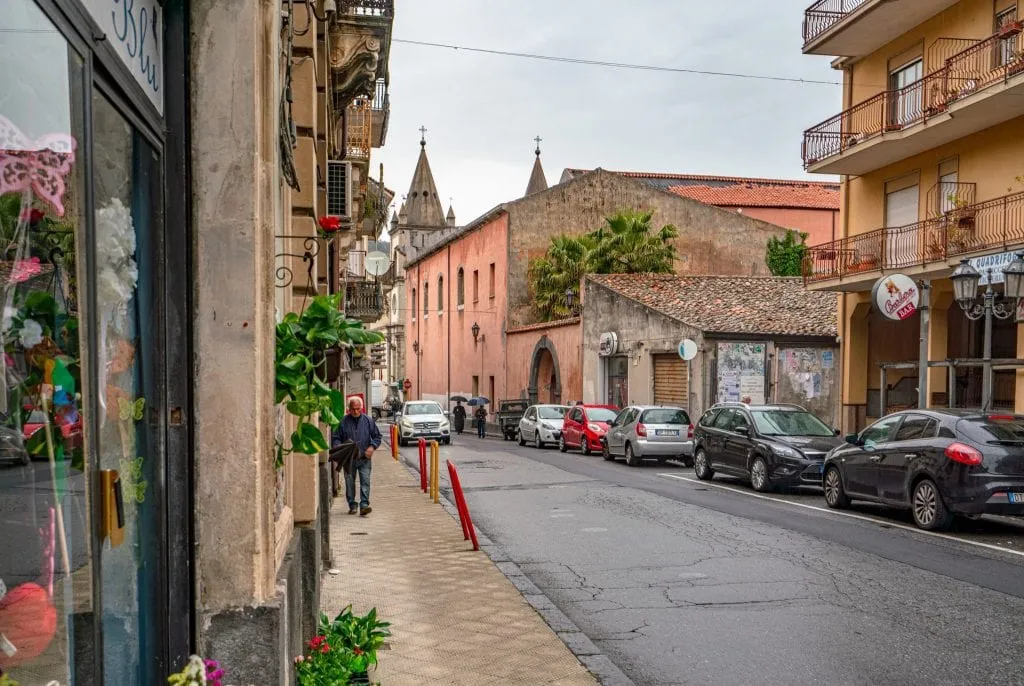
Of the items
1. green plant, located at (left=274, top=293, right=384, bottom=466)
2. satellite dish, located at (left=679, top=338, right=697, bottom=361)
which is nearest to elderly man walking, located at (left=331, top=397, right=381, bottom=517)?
green plant, located at (left=274, top=293, right=384, bottom=466)

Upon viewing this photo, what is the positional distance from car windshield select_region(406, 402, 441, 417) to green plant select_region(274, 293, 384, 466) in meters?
31.6

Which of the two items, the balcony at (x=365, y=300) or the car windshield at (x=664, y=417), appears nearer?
Answer: the car windshield at (x=664, y=417)

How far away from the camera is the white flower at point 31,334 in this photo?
7.70ft

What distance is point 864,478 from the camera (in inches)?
568

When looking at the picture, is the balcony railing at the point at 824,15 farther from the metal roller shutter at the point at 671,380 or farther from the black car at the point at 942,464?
the black car at the point at 942,464

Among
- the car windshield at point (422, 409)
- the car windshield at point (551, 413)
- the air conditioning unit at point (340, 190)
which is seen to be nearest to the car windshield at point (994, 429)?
the air conditioning unit at point (340, 190)

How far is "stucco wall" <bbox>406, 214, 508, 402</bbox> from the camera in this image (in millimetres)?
49469

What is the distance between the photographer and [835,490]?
50.6 feet

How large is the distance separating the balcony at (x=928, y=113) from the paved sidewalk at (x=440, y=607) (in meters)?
13.8

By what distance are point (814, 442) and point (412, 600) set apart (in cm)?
1138

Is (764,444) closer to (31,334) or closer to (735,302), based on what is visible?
(31,334)

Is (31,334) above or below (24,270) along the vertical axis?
below

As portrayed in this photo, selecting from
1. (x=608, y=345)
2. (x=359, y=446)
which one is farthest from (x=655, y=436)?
(x=608, y=345)

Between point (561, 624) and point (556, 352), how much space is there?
114 ft
